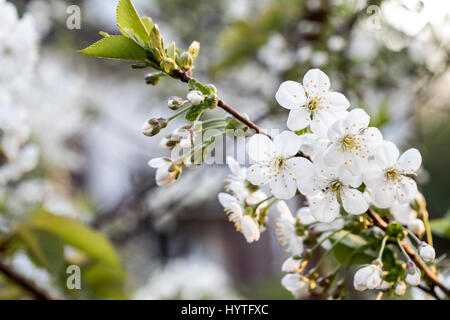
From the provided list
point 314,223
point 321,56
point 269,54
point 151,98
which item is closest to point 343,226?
point 314,223

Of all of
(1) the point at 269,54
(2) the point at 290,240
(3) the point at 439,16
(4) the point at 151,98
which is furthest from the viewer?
(4) the point at 151,98

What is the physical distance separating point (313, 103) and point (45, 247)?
49cm

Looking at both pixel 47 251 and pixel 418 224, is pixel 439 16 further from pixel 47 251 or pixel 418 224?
pixel 47 251

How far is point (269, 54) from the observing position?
55.6 inches

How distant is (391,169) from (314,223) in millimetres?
108

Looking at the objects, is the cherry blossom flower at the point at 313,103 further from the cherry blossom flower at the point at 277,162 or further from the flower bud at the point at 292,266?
the flower bud at the point at 292,266

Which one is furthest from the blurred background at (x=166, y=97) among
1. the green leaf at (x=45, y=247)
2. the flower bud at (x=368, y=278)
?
the flower bud at (x=368, y=278)

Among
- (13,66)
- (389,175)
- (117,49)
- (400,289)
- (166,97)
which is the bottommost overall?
(400,289)

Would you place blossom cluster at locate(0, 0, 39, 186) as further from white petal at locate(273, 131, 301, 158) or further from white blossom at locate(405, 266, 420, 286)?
white blossom at locate(405, 266, 420, 286)

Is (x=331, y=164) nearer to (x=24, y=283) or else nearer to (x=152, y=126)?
(x=152, y=126)

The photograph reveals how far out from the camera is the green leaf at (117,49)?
1.25 ft

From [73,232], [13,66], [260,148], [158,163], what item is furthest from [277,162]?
[13,66]

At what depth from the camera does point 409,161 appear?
415 mm

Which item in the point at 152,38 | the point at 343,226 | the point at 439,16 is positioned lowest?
the point at 343,226
